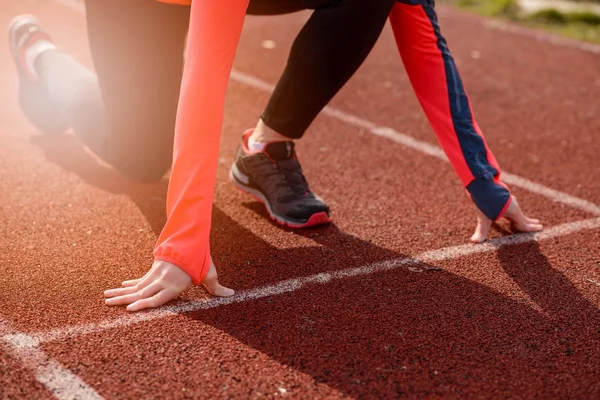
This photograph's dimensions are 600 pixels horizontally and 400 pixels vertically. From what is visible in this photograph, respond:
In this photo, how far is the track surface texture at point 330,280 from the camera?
2.53 metres

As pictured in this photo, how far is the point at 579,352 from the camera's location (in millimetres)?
2773

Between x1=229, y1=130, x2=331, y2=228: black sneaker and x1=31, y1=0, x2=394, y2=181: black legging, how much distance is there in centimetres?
15

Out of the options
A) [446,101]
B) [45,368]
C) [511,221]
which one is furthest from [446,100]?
[45,368]

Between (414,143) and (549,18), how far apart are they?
4.87 meters

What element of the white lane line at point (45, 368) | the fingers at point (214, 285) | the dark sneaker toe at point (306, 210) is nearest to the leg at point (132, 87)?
the dark sneaker toe at point (306, 210)

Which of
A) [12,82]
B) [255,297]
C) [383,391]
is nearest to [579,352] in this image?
[383,391]

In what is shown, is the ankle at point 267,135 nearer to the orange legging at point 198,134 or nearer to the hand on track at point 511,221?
the hand on track at point 511,221

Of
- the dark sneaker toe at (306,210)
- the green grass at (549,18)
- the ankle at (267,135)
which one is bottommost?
the green grass at (549,18)

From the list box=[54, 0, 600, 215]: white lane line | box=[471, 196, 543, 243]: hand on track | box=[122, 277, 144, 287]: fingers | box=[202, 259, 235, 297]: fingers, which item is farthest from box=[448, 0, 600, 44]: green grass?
box=[122, 277, 144, 287]: fingers

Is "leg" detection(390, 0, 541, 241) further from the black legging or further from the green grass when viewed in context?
the green grass

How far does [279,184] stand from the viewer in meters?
3.75

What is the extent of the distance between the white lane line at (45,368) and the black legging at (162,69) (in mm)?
1305

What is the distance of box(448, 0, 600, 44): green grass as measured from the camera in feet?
28.8

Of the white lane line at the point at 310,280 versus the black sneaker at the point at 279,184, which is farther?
the black sneaker at the point at 279,184
